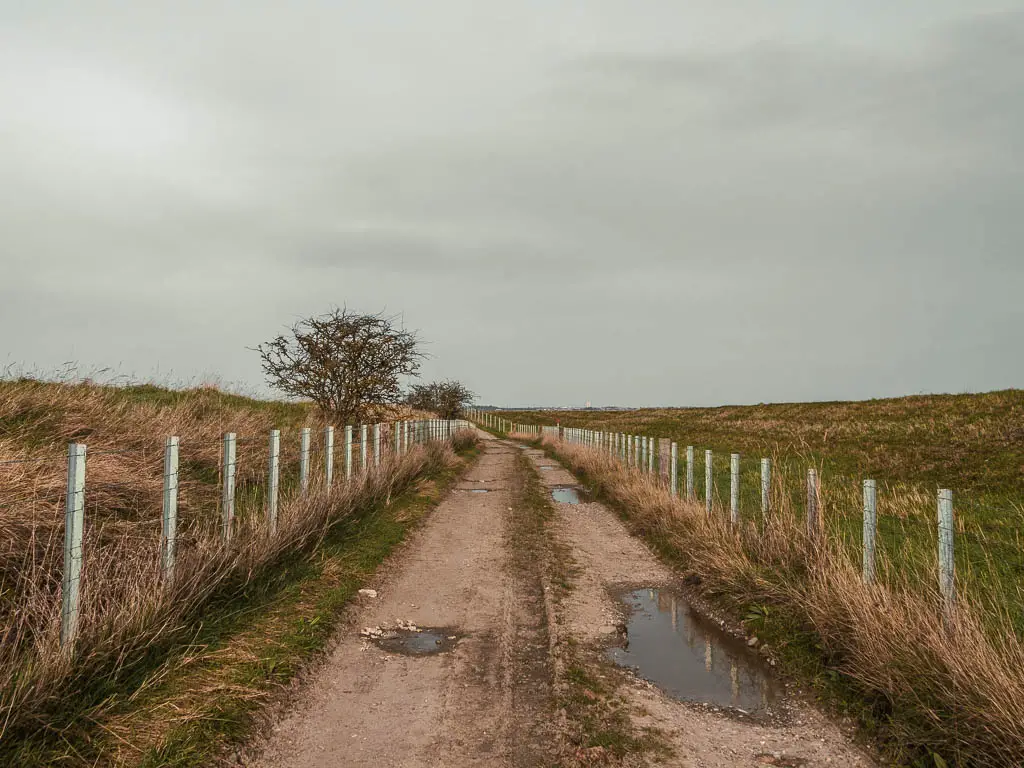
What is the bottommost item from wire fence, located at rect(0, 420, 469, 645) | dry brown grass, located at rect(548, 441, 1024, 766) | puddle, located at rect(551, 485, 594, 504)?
puddle, located at rect(551, 485, 594, 504)

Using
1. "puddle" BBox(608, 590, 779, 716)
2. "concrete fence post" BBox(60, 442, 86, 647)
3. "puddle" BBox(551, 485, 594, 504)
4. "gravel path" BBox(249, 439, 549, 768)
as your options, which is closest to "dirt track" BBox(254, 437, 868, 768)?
"gravel path" BBox(249, 439, 549, 768)

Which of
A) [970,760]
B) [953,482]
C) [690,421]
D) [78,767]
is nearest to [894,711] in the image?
[970,760]

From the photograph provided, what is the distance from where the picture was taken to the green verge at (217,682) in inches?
136

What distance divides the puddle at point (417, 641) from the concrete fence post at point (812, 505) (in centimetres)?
376

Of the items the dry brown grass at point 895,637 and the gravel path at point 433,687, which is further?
the gravel path at point 433,687

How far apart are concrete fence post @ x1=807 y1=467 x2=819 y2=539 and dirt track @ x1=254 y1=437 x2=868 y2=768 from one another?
206cm

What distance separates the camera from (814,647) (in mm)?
5215

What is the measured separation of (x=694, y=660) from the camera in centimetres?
538

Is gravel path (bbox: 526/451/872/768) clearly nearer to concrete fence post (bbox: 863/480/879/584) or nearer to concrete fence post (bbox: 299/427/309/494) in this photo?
concrete fence post (bbox: 863/480/879/584)

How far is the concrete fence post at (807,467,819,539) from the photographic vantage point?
664 centimetres

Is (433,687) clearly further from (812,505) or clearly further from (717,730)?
(812,505)

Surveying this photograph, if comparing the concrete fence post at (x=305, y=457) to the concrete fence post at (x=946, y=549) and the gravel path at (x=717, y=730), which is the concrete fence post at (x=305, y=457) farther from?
the concrete fence post at (x=946, y=549)

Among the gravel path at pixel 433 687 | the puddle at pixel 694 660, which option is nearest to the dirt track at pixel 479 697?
the gravel path at pixel 433 687

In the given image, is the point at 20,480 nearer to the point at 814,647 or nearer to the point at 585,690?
the point at 585,690
